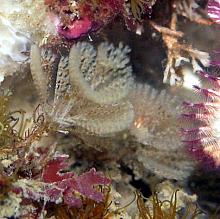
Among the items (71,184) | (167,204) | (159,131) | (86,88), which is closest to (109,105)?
(86,88)

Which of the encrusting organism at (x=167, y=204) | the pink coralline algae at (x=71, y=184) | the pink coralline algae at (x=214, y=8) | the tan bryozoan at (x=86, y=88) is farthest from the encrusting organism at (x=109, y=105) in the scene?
the pink coralline algae at (x=214, y=8)

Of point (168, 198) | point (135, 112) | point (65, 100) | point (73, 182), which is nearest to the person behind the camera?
point (73, 182)

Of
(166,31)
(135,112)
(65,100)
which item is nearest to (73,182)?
(65,100)

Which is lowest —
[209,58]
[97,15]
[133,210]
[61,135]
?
[133,210]

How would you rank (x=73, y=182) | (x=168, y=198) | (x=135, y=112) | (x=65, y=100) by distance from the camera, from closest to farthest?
(x=73, y=182)
(x=65, y=100)
(x=135, y=112)
(x=168, y=198)

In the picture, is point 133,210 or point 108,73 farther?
point 133,210

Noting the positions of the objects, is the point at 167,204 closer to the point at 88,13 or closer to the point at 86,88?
the point at 86,88

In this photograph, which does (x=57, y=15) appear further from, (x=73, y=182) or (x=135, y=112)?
(x=73, y=182)

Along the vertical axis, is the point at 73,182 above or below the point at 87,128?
below
